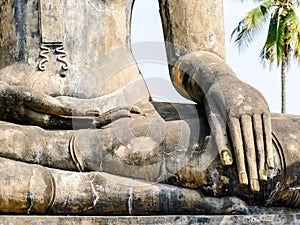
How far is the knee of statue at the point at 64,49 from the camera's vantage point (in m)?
4.93

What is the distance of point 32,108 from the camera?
4609mm

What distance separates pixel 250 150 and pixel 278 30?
1885 centimetres

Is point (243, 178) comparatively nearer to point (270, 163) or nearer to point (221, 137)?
point (270, 163)

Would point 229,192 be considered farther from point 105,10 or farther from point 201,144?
point 105,10

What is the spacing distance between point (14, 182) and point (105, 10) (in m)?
1.62

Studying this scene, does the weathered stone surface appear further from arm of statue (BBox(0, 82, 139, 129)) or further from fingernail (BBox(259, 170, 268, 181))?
arm of statue (BBox(0, 82, 139, 129))

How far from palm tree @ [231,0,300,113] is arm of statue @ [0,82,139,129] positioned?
17.7 m

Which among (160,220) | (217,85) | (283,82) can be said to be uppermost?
(217,85)

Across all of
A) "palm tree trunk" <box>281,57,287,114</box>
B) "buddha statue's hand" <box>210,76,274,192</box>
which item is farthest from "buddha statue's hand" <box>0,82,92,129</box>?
"palm tree trunk" <box>281,57,287,114</box>

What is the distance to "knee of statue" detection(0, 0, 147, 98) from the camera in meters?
4.93

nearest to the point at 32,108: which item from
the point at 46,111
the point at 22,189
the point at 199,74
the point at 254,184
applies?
the point at 46,111

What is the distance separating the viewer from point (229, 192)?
4023 millimetres

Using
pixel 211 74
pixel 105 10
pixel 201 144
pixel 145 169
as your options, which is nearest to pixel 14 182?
pixel 145 169

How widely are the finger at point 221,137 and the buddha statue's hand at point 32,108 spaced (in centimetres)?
89
